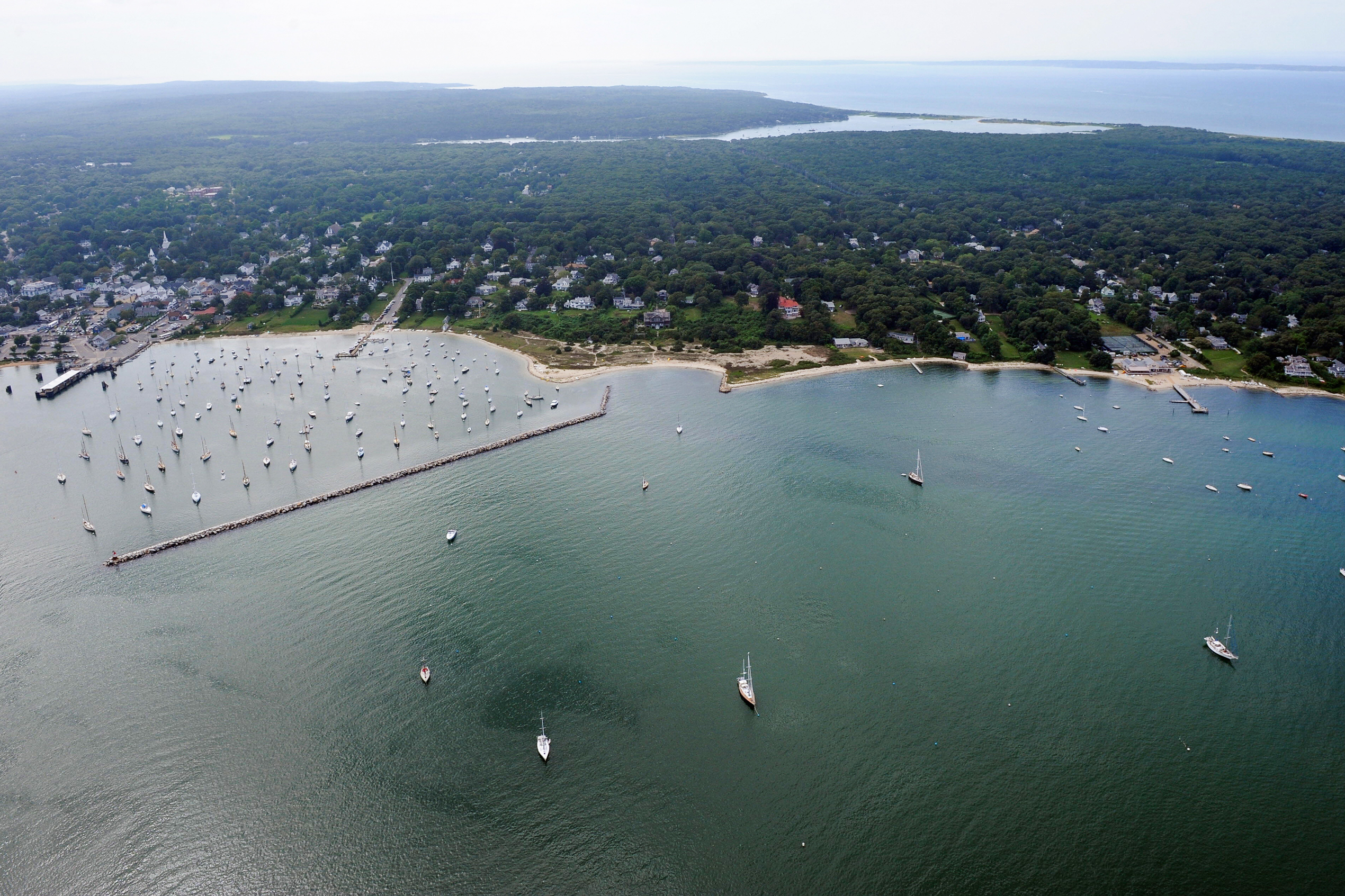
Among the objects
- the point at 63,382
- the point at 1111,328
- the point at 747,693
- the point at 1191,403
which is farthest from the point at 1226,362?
the point at 63,382

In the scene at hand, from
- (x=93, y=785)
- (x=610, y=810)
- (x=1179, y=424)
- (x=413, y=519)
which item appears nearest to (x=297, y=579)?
(x=413, y=519)

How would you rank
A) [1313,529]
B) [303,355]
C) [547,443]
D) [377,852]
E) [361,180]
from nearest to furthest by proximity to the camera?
[377,852], [1313,529], [547,443], [303,355], [361,180]

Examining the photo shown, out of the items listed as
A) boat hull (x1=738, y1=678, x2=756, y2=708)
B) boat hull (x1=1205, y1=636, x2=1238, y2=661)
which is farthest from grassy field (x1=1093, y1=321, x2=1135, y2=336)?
boat hull (x1=738, y1=678, x2=756, y2=708)

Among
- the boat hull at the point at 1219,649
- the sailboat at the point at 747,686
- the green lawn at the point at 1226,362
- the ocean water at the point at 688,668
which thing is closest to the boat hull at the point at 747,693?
the sailboat at the point at 747,686

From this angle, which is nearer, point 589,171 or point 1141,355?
point 1141,355

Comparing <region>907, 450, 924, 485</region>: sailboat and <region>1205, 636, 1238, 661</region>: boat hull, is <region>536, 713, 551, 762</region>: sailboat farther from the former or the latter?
<region>1205, 636, 1238, 661</region>: boat hull

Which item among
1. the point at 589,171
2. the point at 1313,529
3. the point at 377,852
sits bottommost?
the point at 377,852

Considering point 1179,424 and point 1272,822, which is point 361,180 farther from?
point 1272,822

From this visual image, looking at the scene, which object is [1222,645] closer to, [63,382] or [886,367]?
[886,367]
